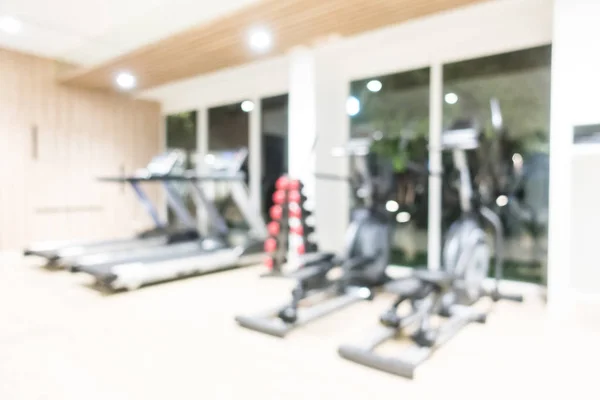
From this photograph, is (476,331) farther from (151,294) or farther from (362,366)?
(151,294)

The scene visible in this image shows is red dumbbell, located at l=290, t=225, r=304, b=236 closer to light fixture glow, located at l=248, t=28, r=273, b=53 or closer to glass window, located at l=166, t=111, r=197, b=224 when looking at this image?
light fixture glow, located at l=248, t=28, r=273, b=53

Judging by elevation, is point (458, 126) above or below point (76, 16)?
below

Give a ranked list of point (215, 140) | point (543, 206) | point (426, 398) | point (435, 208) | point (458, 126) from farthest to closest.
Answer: point (215, 140)
point (435, 208)
point (543, 206)
point (458, 126)
point (426, 398)

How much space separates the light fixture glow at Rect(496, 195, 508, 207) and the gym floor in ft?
3.23

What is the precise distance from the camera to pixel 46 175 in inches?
230

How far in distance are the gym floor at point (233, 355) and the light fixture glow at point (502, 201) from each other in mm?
986

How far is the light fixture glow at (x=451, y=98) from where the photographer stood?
4.27m

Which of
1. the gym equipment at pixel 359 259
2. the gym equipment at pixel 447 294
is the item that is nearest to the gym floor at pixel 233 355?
the gym equipment at pixel 447 294

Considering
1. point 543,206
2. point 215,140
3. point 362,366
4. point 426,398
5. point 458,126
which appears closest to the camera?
point 426,398

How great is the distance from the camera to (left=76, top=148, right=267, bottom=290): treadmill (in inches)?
144

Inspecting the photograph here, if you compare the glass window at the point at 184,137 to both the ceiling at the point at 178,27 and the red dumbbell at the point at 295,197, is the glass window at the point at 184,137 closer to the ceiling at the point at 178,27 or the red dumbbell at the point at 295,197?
the ceiling at the point at 178,27

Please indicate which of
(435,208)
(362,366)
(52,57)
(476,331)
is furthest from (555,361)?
(52,57)

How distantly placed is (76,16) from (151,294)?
3070 mm

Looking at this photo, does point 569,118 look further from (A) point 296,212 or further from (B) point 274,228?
(B) point 274,228
